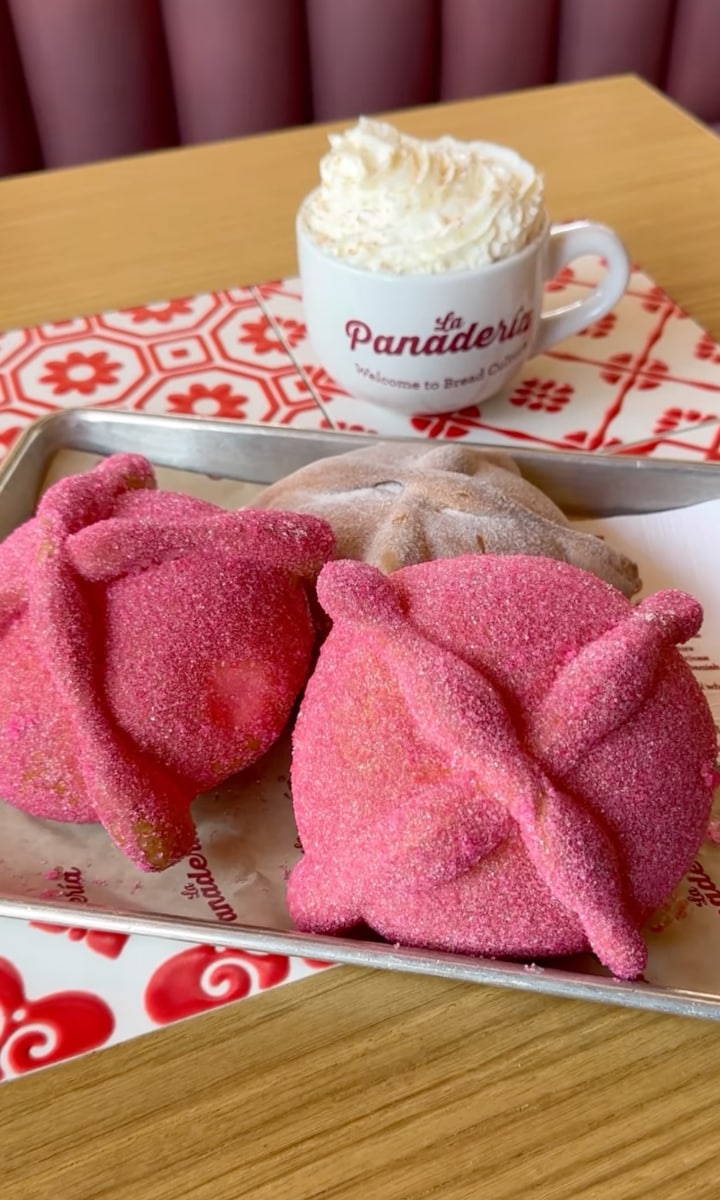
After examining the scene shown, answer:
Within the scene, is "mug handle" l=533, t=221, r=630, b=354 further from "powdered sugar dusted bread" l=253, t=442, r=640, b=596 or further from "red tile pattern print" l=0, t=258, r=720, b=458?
"powdered sugar dusted bread" l=253, t=442, r=640, b=596

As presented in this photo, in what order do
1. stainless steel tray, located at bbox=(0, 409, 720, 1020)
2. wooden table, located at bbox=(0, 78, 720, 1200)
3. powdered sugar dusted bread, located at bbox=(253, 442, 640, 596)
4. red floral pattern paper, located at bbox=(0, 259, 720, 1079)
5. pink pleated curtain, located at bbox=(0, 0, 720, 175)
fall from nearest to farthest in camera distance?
wooden table, located at bbox=(0, 78, 720, 1200) → powdered sugar dusted bread, located at bbox=(253, 442, 640, 596) → stainless steel tray, located at bbox=(0, 409, 720, 1020) → red floral pattern paper, located at bbox=(0, 259, 720, 1079) → pink pleated curtain, located at bbox=(0, 0, 720, 175)

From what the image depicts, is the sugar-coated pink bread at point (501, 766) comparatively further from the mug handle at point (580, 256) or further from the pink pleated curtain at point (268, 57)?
the pink pleated curtain at point (268, 57)

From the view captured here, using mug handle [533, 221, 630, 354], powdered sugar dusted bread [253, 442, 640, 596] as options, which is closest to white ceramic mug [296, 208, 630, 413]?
mug handle [533, 221, 630, 354]

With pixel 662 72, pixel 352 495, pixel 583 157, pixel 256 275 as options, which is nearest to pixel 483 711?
pixel 352 495

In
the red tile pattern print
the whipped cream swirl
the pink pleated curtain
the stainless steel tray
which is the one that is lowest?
the pink pleated curtain

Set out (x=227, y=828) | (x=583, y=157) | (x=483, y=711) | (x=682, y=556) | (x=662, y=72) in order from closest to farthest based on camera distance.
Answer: (x=483, y=711) < (x=227, y=828) < (x=682, y=556) < (x=583, y=157) < (x=662, y=72)

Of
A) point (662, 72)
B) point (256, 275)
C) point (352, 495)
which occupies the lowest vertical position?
point (662, 72)

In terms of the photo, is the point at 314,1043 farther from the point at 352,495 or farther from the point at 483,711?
the point at 352,495
